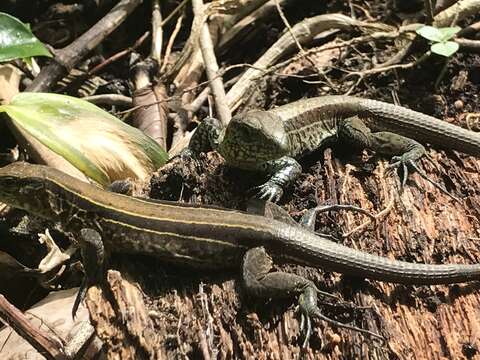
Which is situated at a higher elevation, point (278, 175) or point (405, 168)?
point (278, 175)

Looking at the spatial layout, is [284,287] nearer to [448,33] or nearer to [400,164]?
[400,164]

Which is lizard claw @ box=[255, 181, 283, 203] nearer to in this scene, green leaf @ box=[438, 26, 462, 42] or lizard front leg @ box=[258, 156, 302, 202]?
lizard front leg @ box=[258, 156, 302, 202]

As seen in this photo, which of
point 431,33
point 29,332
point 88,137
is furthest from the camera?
point 431,33

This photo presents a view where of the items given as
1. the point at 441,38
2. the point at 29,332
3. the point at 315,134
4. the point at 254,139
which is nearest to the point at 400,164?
the point at 315,134

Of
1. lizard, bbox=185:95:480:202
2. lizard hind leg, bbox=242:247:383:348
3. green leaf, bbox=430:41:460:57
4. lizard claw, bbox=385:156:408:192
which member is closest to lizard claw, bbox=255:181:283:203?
lizard, bbox=185:95:480:202

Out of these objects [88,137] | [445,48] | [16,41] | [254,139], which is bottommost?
[445,48]

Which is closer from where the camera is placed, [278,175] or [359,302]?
[359,302]

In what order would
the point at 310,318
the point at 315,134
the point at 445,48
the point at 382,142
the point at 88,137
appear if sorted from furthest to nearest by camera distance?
the point at 445,48 → the point at 315,134 → the point at 382,142 → the point at 88,137 → the point at 310,318

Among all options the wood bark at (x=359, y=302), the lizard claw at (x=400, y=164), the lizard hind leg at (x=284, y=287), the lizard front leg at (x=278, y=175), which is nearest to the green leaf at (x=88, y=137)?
the wood bark at (x=359, y=302)

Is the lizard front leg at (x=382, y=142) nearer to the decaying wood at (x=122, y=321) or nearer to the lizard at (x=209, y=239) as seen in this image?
the lizard at (x=209, y=239)
